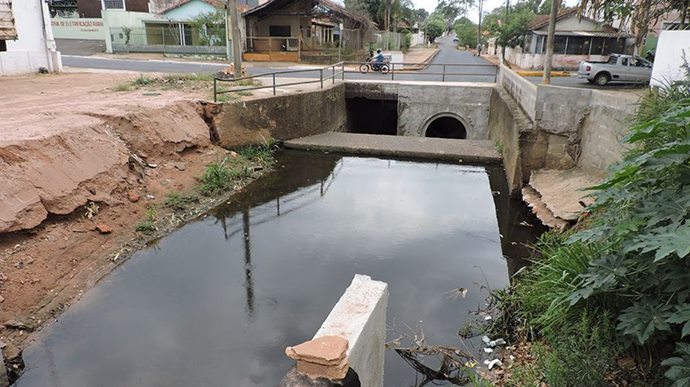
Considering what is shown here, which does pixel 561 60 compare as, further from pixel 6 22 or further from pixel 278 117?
pixel 6 22

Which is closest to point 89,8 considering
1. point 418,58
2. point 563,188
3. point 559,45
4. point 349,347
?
point 418,58

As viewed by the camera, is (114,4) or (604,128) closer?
(604,128)

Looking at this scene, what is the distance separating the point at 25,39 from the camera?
1536 centimetres

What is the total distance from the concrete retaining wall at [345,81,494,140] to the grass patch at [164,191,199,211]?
9.29 metres

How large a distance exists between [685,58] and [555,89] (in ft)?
8.59

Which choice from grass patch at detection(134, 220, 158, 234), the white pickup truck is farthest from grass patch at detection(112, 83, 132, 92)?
the white pickup truck

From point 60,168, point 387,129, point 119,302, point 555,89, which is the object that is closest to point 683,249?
point 119,302

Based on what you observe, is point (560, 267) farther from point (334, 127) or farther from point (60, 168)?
point (334, 127)

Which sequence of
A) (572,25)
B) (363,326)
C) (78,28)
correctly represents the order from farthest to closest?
(78,28) → (572,25) → (363,326)

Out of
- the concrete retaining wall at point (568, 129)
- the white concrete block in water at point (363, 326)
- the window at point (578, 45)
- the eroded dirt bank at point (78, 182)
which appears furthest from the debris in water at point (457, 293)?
the window at point (578, 45)

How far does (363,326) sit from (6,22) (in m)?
16.3

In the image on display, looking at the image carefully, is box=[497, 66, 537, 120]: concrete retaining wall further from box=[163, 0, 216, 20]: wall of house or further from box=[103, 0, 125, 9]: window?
box=[103, 0, 125, 9]: window

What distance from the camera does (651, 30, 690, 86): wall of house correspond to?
21.2ft

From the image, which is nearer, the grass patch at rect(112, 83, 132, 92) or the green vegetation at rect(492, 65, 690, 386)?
the green vegetation at rect(492, 65, 690, 386)
